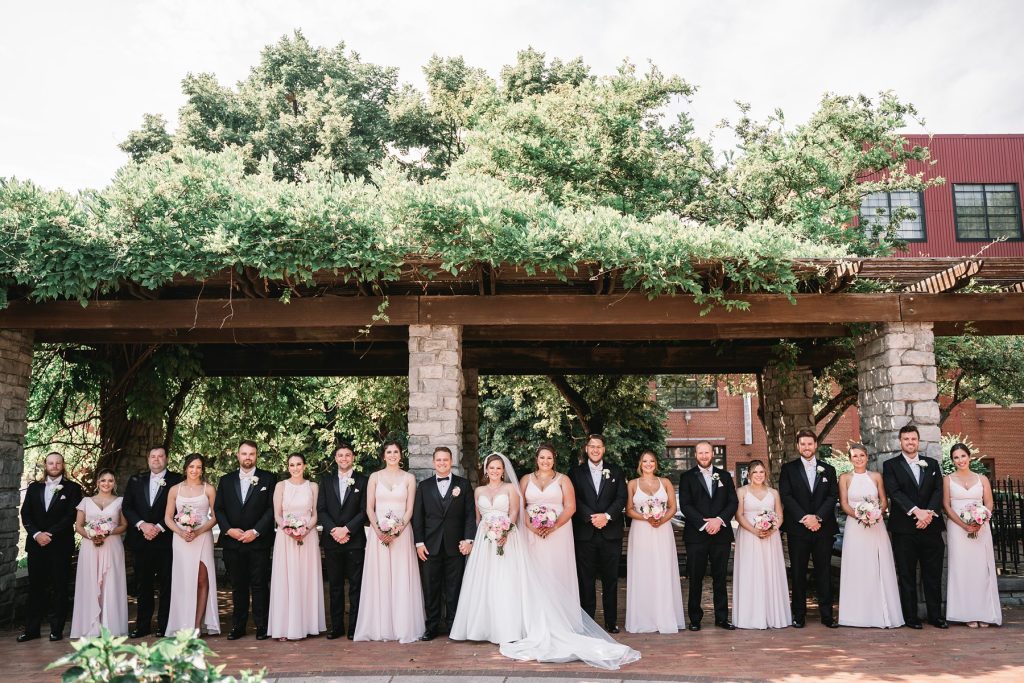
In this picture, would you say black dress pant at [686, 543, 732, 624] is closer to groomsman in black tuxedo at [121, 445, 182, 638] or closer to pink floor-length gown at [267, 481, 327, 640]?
pink floor-length gown at [267, 481, 327, 640]

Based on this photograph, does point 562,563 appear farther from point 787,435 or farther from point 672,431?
point 672,431

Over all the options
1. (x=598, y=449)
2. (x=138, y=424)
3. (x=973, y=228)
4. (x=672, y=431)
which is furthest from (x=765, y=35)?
(x=672, y=431)

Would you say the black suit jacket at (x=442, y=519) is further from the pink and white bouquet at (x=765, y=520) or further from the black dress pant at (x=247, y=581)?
the pink and white bouquet at (x=765, y=520)

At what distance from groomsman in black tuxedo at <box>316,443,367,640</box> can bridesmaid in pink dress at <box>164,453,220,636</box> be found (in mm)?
1012

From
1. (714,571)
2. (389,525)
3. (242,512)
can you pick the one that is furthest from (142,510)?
(714,571)

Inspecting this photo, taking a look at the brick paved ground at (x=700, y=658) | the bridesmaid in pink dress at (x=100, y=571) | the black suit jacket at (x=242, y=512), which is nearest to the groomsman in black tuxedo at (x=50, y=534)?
the bridesmaid in pink dress at (x=100, y=571)

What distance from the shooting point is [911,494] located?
7.34m

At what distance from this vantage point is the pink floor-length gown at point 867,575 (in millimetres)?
7219

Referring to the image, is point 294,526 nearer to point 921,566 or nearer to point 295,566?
point 295,566

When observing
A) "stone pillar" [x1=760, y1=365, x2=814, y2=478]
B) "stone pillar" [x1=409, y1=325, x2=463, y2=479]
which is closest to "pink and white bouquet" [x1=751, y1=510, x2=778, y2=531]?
"stone pillar" [x1=409, y1=325, x2=463, y2=479]

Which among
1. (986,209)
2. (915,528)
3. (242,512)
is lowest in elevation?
(915,528)

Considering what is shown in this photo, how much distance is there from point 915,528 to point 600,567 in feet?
9.16

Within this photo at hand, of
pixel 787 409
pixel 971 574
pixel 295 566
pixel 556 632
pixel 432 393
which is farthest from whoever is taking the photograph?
pixel 787 409

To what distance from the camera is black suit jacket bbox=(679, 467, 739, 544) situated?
745 centimetres
